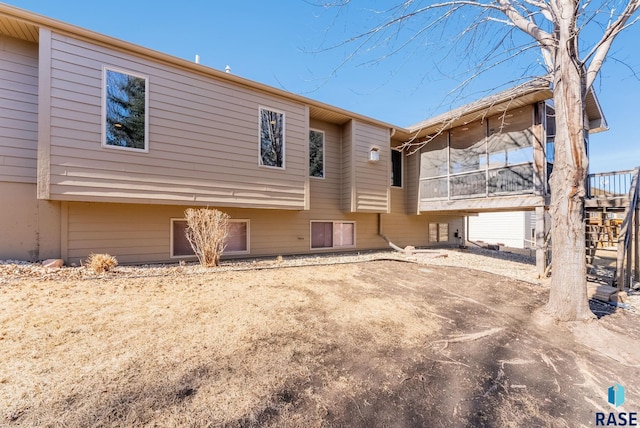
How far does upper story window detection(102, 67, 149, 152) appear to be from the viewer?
5.52 m

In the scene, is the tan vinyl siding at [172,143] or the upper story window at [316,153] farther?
the upper story window at [316,153]

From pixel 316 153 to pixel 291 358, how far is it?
7.36m

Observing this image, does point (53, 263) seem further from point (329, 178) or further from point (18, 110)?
point (329, 178)

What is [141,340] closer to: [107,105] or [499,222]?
[107,105]

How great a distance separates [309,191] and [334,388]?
21.6 feet

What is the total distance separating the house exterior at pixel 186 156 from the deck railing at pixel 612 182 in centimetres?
119

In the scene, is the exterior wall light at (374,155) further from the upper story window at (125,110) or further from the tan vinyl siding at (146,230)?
the upper story window at (125,110)

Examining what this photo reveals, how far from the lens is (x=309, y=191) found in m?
8.36

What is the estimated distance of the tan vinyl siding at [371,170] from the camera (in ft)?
29.8

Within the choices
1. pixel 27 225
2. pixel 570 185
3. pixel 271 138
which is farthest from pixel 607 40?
pixel 27 225

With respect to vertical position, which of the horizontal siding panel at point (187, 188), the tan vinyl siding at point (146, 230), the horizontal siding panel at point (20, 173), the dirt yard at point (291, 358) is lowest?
the dirt yard at point (291, 358)

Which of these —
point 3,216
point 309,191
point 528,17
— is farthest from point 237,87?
point 528,17

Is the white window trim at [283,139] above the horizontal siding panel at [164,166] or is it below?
above

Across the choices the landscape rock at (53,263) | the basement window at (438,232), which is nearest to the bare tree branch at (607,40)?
the basement window at (438,232)
